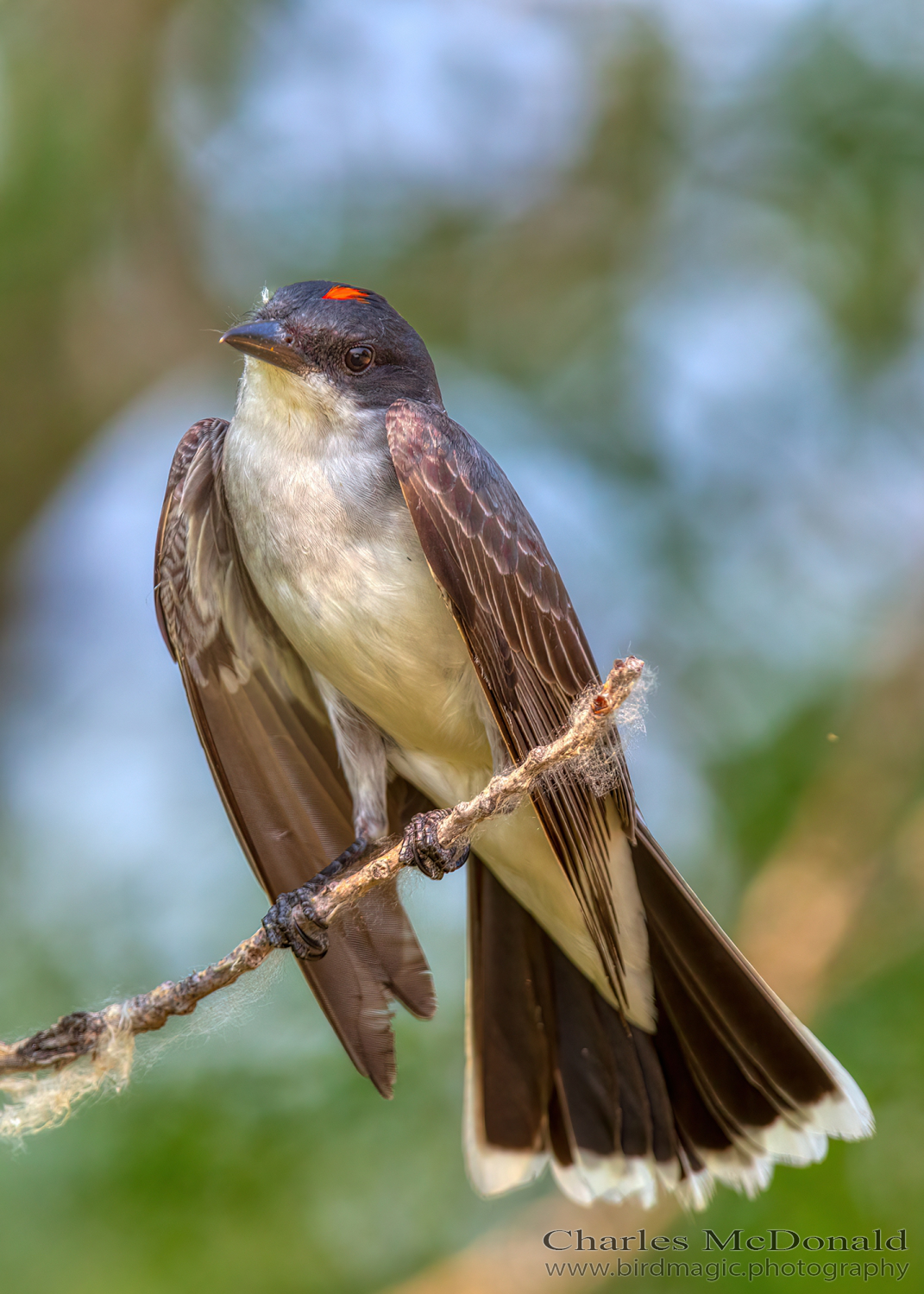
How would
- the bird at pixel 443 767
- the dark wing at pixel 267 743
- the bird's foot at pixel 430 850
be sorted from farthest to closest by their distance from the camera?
the dark wing at pixel 267 743 → the bird at pixel 443 767 → the bird's foot at pixel 430 850

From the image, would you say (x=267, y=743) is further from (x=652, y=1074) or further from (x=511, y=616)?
(x=652, y=1074)

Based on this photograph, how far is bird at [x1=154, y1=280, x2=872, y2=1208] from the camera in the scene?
13.5 feet

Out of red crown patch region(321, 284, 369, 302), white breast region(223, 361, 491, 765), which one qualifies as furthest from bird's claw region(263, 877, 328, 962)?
red crown patch region(321, 284, 369, 302)

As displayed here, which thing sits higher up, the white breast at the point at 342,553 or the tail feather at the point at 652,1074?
the white breast at the point at 342,553

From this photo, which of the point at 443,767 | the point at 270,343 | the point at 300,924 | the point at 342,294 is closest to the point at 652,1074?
the point at 443,767

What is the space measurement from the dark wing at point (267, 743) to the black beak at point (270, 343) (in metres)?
0.55

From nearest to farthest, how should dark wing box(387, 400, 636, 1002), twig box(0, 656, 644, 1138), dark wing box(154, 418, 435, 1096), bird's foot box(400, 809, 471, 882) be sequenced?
twig box(0, 656, 644, 1138), bird's foot box(400, 809, 471, 882), dark wing box(387, 400, 636, 1002), dark wing box(154, 418, 435, 1096)

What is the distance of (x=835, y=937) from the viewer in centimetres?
514

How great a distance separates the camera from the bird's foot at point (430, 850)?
11.4 feet

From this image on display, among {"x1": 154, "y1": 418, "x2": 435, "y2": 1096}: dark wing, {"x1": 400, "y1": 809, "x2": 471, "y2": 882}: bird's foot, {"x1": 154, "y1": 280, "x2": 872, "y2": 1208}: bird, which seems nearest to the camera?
{"x1": 400, "y1": 809, "x2": 471, "y2": 882}: bird's foot

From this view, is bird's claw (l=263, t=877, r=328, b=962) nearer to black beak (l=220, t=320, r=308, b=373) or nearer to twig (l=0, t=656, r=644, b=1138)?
twig (l=0, t=656, r=644, b=1138)

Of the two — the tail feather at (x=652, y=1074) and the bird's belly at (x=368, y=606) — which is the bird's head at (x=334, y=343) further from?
the tail feather at (x=652, y=1074)

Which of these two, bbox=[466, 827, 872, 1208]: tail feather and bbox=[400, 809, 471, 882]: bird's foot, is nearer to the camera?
bbox=[400, 809, 471, 882]: bird's foot

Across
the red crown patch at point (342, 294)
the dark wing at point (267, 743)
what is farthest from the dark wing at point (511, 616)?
the dark wing at point (267, 743)
